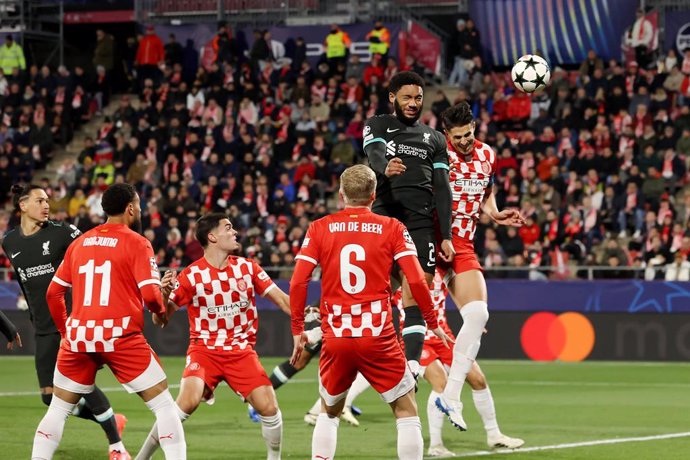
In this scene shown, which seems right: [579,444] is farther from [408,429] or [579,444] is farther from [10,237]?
[10,237]

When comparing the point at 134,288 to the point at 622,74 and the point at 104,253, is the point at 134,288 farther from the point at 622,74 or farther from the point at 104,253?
the point at 622,74

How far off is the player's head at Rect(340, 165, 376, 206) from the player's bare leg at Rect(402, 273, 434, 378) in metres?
1.74

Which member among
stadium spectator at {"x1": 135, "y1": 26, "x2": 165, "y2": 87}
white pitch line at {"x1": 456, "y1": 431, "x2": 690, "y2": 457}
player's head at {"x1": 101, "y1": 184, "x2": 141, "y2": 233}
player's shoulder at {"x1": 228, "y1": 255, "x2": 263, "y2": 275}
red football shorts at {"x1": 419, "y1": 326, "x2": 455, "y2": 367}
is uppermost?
stadium spectator at {"x1": 135, "y1": 26, "x2": 165, "y2": 87}

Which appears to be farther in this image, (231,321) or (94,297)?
(231,321)

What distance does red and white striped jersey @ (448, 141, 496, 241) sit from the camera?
11.1m

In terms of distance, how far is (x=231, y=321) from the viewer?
9.80m

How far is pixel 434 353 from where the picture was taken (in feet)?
38.1

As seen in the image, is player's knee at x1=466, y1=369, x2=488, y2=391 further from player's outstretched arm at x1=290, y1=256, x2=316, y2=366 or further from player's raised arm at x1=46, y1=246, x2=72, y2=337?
player's raised arm at x1=46, y1=246, x2=72, y2=337

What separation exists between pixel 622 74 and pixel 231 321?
1870cm

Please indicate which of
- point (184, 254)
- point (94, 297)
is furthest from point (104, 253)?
point (184, 254)

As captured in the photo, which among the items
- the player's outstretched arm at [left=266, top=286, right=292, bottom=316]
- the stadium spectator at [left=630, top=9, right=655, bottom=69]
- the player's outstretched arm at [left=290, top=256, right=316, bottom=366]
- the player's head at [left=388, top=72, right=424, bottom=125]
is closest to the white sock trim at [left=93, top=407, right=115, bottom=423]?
the player's outstretched arm at [left=266, top=286, right=292, bottom=316]

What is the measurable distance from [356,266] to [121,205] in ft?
5.68

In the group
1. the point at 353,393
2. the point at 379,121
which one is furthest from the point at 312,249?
the point at 353,393

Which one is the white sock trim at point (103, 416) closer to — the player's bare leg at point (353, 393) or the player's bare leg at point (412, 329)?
the player's bare leg at point (412, 329)
